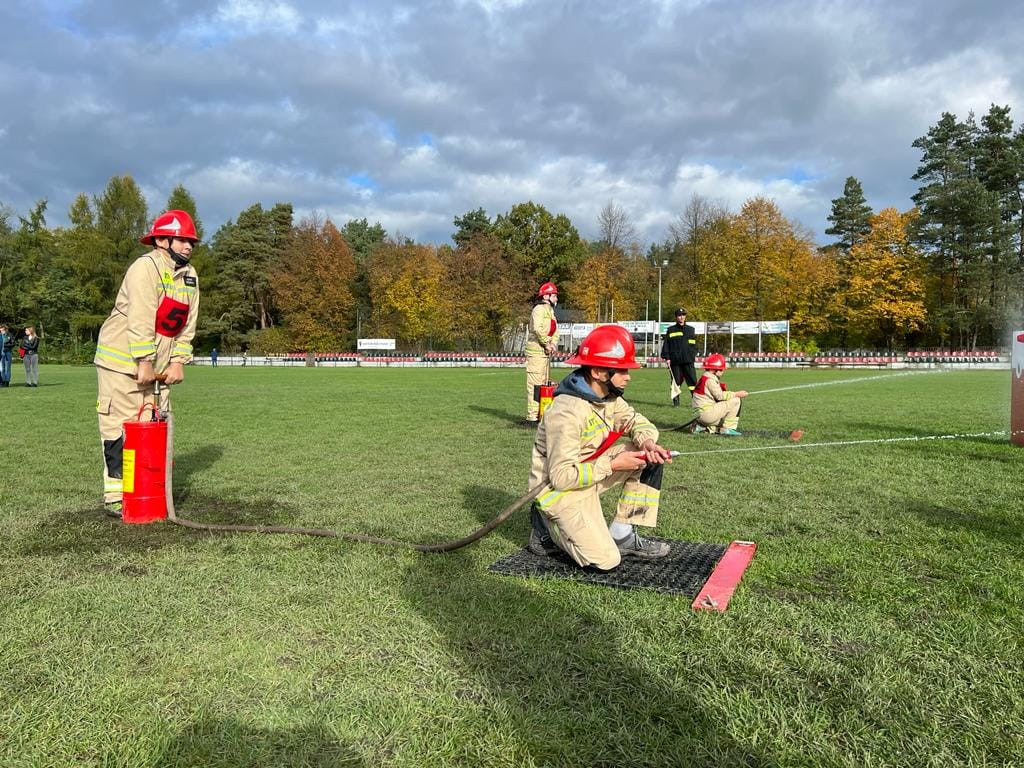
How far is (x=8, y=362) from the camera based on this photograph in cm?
2264

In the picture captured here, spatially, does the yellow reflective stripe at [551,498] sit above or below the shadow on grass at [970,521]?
above

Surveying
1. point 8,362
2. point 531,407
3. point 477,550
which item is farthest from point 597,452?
point 8,362

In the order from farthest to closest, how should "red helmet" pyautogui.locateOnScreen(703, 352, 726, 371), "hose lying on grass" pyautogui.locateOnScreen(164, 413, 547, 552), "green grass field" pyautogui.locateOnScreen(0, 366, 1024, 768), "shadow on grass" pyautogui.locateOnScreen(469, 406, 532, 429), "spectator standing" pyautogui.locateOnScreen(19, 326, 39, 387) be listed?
"spectator standing" pyautogui.locateOnScreen(19, 326, 39, 387), "shadow on grass" pyautogui.locateOnScreen(469, 406, 532, 429), "red helmet" pyautogui.locateOnScreen(703, 352, 726, 371), "hose lying on grass" pyautogui.locateOnScreen(164, 413, 547, 552), "green grass field" pyautogui.locateOnScreen(0, 366, 1024, 768)

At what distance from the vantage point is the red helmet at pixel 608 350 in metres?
4.24

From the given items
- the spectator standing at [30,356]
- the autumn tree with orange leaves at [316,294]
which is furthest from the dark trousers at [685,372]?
the autumn tree with orange leaves at [316,294]

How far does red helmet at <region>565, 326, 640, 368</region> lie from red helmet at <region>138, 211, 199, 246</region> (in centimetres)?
354

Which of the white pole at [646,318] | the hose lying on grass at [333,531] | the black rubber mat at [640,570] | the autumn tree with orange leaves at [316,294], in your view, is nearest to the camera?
the black rubber mat at [640,570]

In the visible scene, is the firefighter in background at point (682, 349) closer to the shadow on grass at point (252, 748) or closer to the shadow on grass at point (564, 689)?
the shadow on grass at point (564, 689)

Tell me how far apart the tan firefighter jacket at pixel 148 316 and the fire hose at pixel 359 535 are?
1.07 feet

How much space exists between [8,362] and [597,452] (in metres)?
24.9

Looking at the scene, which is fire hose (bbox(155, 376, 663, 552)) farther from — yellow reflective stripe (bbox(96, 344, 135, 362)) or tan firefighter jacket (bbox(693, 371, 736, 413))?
tan firefighter jacket (bbox(693, 371, 736, 413))

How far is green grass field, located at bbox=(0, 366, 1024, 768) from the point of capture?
8.18ft

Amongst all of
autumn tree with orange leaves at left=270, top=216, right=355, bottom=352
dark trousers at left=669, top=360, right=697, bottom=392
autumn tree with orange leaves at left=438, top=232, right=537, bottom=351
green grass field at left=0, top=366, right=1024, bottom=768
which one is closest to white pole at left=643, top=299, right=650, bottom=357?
autumn tree with orange leaves at left=438, top=232, right=537, bottom=351

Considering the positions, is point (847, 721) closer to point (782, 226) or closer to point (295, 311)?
point (782, 226)
